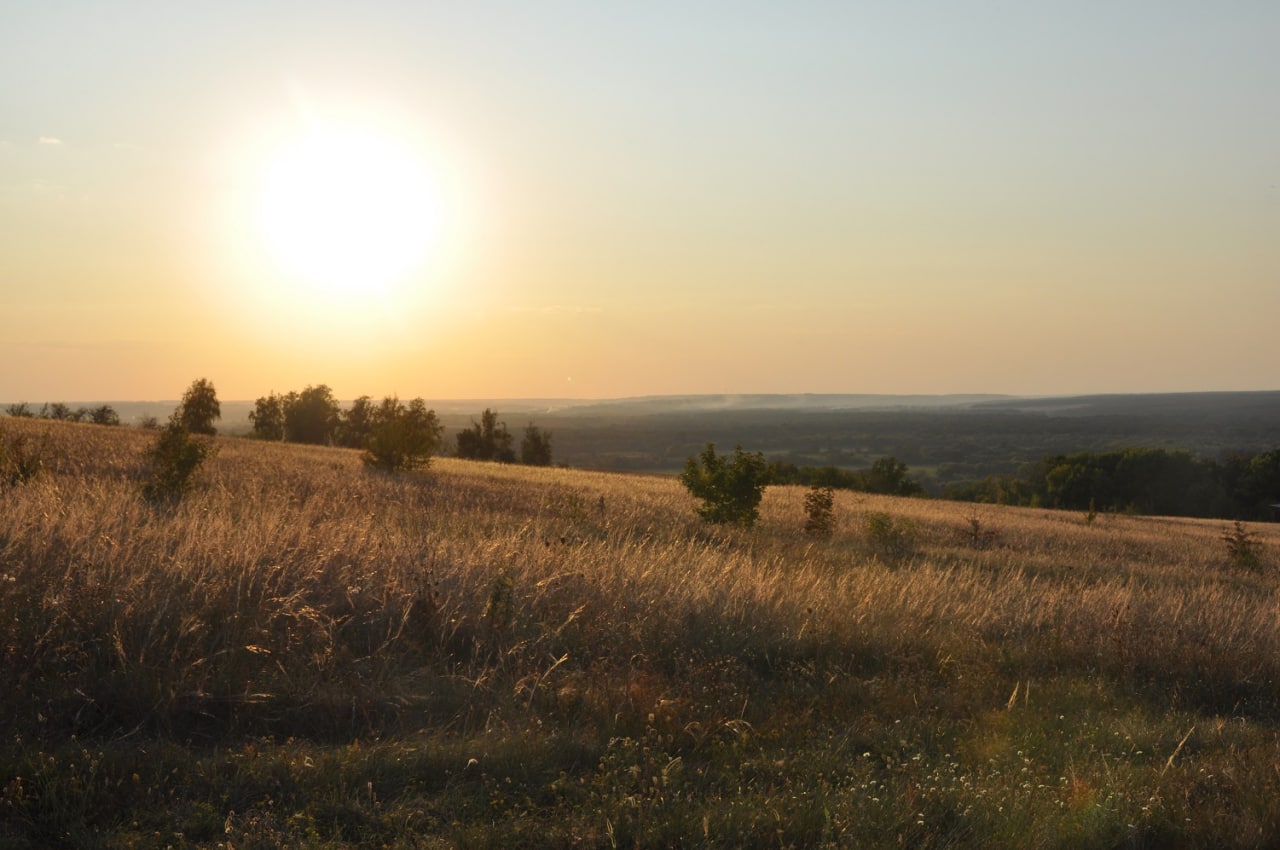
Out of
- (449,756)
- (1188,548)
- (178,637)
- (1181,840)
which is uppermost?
(178,637)

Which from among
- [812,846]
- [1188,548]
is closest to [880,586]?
[812,846]

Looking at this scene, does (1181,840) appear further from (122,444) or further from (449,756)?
(122,444)

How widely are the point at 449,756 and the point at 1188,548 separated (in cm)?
3441

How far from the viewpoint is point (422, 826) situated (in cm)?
458

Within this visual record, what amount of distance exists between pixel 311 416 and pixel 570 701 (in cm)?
9149

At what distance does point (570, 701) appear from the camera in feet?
20.0

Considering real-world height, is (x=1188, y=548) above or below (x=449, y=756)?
below

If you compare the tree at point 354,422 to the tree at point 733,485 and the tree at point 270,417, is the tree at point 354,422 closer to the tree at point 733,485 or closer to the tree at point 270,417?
the tree at point 270,417

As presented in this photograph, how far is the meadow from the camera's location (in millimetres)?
4676

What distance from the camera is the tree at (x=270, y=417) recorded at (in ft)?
295

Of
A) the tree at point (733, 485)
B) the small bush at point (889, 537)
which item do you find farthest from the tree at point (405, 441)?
the small bush at point (889, 537)

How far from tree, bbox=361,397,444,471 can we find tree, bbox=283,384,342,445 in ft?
200

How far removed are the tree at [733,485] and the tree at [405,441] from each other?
48.3 ft

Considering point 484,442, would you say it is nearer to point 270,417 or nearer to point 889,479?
point 270,417
